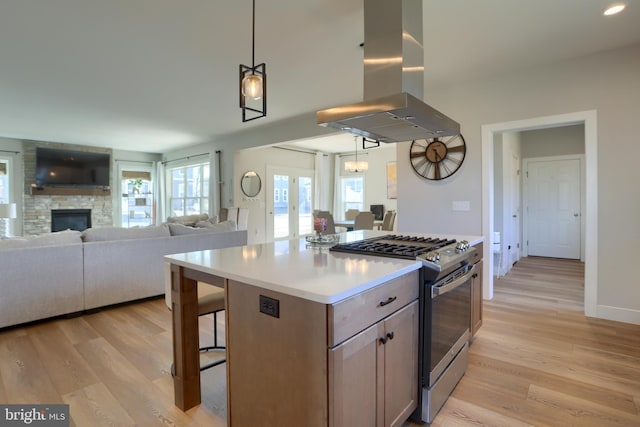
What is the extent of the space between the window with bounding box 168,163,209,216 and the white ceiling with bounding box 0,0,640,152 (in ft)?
11.0

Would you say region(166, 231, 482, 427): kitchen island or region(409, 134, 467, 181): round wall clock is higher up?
region(409, 134, 467, 181): round wall clock

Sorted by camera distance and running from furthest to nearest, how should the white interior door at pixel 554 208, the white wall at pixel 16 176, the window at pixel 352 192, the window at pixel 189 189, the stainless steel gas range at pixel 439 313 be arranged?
the window at pixel 352 192
the window at pixel 189 189
the white wall at pixel 16 176
the white interior door at pixel 554 208
the stainless steel gas range at pixel 439 313

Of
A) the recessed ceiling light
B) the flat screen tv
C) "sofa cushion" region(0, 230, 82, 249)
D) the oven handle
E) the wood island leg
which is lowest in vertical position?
the wood island leg

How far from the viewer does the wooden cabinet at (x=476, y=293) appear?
2.42 meters

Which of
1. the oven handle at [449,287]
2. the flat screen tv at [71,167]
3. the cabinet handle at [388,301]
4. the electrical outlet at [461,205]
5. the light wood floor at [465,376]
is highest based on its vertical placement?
the flat screen tv at [71,167]

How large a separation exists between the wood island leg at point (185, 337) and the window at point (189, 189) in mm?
6442

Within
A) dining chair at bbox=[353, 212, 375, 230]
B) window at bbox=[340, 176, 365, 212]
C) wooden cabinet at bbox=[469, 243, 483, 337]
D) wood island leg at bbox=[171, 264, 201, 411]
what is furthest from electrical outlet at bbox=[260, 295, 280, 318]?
window at bbox=[340, 176, 365, 212]

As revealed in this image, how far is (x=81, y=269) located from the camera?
3320mm

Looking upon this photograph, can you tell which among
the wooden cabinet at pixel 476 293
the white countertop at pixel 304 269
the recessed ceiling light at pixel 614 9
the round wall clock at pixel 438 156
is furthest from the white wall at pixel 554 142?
Answer: the white countertop at pixel 304 269

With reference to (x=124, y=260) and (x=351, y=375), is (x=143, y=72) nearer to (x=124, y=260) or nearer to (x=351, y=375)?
(x=124, y=260)

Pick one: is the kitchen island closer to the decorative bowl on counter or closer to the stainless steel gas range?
the stainless steel gas range

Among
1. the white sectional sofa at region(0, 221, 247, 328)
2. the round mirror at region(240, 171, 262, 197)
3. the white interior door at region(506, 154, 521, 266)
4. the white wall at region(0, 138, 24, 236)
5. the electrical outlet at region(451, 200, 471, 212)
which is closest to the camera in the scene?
the white sectional sofa at region(0, 221, 247, 328)

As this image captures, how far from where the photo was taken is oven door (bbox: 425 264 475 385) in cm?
167

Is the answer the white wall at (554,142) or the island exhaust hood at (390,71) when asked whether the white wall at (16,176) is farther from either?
the white wall at (554,142)
